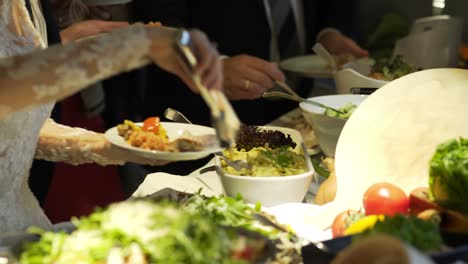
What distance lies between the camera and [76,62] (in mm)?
1348

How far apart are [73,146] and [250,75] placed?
0.93 meters

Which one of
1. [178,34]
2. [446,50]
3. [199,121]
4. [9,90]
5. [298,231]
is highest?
[178,34]

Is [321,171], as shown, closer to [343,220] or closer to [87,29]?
[343,220]

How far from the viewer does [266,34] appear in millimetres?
3566

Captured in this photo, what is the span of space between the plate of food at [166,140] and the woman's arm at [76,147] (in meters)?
0.07

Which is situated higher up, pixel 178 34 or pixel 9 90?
pixel 178 34

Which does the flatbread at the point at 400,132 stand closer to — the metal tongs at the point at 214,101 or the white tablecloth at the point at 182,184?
the white tablecloth at the point at 182,184

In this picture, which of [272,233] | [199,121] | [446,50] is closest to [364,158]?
[272,233]

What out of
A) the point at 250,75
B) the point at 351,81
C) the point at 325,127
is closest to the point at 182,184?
the point at 325,127

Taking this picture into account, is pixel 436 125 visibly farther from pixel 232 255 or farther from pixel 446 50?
pixel 446 50

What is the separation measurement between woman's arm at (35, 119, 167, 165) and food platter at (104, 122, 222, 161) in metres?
0.06

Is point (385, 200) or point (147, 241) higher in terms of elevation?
point (147, 241)

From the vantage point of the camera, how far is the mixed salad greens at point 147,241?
1213 mm

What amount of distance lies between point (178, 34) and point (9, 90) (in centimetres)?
33
